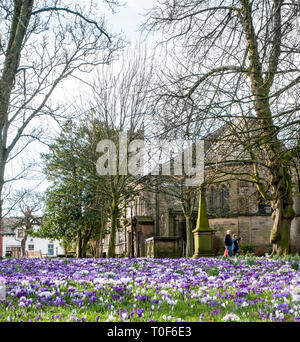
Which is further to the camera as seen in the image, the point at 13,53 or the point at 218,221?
the point at 218,221

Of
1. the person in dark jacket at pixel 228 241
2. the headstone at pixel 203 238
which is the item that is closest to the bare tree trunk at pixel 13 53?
the headstone at pixel 203 238

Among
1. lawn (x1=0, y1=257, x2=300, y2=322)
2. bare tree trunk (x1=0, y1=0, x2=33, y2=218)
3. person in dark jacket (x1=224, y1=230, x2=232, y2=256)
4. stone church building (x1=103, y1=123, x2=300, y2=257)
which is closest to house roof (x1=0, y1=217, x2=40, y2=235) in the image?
stone church building (x1=103, y1=123, x2=300, y2=257)

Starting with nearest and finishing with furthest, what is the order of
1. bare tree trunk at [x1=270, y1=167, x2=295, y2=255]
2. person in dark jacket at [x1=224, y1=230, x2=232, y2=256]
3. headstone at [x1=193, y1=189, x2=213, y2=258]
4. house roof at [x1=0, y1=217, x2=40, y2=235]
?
bare tree trunk at [x1=270, y1=167, x2=295, y2=255], headstone at [x1=193, y1=189, x2=213, y2=258], person in dark jacket at [x1=224, y1=230, x2=232, y2=256], house roof at [x1=0, y1=217, x2=40, y2=235]

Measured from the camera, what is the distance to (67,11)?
1356 cm

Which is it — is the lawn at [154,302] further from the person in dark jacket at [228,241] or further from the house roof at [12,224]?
the house roof at [12,224]

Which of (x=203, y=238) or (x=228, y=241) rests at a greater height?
(x=203, y=238)

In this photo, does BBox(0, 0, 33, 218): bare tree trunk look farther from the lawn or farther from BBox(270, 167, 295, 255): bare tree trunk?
BBox(270, 167, 295, 255): bare tree trunk

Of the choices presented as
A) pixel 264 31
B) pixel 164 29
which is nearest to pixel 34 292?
pixel 264 31

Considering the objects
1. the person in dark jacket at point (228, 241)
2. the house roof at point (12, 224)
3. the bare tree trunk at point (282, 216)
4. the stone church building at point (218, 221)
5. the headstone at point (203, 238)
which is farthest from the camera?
the house roof at point (12, 224)

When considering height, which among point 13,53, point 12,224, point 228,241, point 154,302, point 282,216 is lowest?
point 228,241

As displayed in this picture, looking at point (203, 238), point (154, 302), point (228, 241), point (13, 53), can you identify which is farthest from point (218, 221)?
point (154, 302)

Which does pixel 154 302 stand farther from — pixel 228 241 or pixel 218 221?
pixel 218 221

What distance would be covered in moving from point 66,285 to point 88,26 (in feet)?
36.4
